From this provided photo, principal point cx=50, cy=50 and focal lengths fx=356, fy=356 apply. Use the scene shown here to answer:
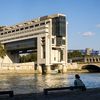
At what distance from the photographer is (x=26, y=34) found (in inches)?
7392

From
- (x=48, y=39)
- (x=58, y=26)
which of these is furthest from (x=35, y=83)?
(x=58, y=26)

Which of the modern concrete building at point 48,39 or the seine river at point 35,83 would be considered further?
the modern concrete building at point 48,39

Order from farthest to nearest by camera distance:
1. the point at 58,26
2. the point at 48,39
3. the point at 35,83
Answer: the point at 58,26 < the point at 48,39 < the point at 35,83

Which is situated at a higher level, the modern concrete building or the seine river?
the modern concrete building

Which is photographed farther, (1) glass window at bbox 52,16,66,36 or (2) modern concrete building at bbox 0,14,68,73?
(1) glass window at bbox 52,16,66,36

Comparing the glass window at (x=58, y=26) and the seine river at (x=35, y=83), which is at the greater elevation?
the glass window at (x=58, y=26)

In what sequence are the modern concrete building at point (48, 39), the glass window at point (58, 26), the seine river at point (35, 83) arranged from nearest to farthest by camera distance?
the seine river at point (35, 83) < the modern concrete building at point (48, 39) < the glass window at point (58, 26)

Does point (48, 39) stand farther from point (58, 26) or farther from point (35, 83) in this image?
point (35, 83)

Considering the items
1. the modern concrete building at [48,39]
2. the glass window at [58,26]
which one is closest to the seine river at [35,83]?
the modern concrete building at [48,39]

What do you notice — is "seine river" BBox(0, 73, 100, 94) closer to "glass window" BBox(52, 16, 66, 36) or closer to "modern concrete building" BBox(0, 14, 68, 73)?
"modern concrete building" BBox(0, 14, 68, 73)

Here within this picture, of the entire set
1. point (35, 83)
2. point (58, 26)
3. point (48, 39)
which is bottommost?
point (35, 83)

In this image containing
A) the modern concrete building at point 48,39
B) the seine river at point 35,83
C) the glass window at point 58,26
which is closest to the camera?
the seine river at point 35,83

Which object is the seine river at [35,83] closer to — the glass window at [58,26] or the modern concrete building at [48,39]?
the modern concrete building at [48,39]

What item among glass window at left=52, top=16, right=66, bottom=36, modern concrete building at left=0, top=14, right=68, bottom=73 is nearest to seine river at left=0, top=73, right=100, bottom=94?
modern concrete building at left=0, top=14, right=68, bottom=73
